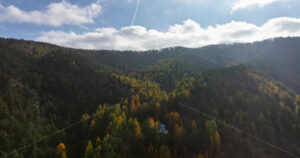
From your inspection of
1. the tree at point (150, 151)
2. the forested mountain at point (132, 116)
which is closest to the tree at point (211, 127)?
the forested mountain at point (132, 116)

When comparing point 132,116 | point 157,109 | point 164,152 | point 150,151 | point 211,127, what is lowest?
point 150,151

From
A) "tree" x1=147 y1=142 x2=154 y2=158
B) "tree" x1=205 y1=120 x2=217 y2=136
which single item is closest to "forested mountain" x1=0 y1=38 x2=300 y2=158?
"tree" x1=147 y1=142 x2=154 y2=158

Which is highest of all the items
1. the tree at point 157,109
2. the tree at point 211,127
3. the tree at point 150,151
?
the tree at point 157,109

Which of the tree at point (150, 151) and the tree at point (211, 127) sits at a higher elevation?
the tree at point (211, 127)

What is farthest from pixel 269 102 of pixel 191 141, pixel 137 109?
pixel 137 109

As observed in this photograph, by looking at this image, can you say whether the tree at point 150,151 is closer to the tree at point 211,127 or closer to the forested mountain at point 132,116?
the forested mountain at point 132,116

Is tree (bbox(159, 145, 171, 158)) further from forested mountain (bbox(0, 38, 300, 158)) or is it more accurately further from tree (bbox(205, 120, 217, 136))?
tree (bbox(205, 120, 217, 136))

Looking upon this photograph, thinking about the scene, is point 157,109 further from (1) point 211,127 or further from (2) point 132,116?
(1) point 211,127

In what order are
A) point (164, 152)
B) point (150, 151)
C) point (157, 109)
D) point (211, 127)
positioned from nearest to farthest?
1. point (164, 152)
2. point (150, 151)
3. point (211, 127)
4. point (157, 109)

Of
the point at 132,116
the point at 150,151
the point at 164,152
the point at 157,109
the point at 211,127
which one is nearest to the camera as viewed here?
the point at 164,152

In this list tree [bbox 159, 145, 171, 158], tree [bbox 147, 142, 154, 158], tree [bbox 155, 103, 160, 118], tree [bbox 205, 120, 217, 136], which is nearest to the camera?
tree [bbox 159, 145, 171, 158]

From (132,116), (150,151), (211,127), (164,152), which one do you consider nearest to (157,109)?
(132,116)

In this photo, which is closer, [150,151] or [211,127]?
[150,151]
